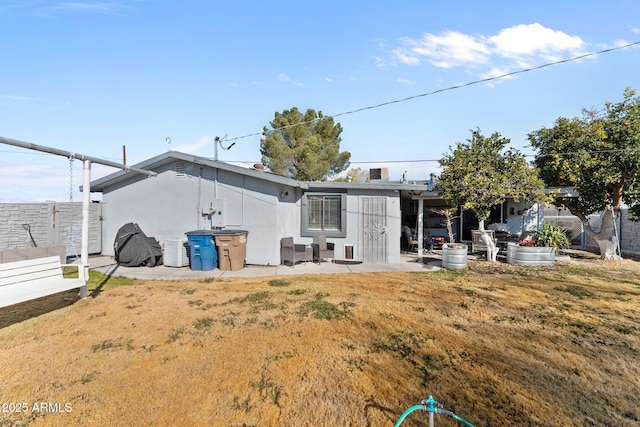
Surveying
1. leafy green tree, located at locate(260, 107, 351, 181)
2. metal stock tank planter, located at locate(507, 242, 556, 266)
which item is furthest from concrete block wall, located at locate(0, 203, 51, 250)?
metal stock tank planter, located at locate(507, 242, 556, 266)

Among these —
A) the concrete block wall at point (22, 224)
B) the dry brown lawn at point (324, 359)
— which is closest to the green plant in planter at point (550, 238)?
the dry brown lawn at point (324, 359)

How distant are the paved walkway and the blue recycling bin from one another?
21 cm

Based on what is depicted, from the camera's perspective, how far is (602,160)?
9.76m

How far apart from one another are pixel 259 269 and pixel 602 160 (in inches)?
461

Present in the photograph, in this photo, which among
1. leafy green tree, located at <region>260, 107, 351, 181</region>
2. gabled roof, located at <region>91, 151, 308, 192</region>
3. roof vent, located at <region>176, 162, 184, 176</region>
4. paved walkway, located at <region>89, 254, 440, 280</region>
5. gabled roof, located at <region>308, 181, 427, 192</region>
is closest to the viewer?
paved walkway, located at <region>89, 254, 440, 280</region>

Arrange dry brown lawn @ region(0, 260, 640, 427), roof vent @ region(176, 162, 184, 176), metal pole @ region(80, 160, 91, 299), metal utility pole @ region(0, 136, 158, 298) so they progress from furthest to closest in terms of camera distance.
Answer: roof vent @ region(176, 162, 184, 176)
metal pole @ region(80, 160, 91, 299)
metal utility pole @ region(0, 136, 158, 298)
dry brown lawn @ region(0, 260, 640, 427)

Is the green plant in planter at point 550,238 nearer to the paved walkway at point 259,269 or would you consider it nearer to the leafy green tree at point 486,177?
the leafy green tree at point 486,177

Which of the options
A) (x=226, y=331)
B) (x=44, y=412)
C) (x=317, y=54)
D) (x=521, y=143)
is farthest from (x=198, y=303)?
(x=521, y=143)

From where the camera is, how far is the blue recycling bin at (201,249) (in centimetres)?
887

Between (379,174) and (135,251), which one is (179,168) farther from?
(379,174)

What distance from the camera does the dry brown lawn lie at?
2.64 m

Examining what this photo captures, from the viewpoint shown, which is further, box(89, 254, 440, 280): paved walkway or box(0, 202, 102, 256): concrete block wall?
box(0, 202, 102, 256): concrete block wall

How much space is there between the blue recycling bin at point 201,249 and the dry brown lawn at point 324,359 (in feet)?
8.41

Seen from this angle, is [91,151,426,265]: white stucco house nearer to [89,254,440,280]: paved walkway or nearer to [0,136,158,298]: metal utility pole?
[89,254,440,280]: paved walkway
